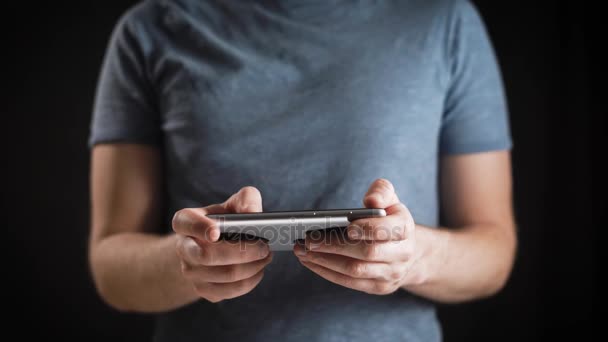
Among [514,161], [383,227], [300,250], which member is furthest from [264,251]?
[514,161]

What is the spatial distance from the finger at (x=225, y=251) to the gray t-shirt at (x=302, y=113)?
0.80 ft

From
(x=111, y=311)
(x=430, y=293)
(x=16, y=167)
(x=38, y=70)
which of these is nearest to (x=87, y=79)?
(x=38, y=70)

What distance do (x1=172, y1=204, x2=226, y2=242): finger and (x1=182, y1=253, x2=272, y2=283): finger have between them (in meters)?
0.07

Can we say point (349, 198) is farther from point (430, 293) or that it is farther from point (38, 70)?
point (38, 70)

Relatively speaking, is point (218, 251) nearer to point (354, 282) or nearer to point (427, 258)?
point (354, 282)

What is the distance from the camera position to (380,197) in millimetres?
538

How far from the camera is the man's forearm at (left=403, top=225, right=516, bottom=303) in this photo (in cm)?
71

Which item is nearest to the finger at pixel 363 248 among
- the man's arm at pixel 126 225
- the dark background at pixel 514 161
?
the man's arm at pixel 126 225

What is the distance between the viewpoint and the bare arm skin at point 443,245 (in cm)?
54

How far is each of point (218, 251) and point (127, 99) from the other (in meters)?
0.50

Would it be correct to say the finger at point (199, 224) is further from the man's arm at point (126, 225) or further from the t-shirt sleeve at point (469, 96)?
the t-shirt sleeve at point (469, 96)

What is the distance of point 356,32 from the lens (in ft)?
2.90

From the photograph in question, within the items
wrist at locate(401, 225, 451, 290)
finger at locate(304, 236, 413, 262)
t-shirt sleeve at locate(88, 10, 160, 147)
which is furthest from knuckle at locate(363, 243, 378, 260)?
t-shirt sleeve at locate(88, 10, 160, 147)

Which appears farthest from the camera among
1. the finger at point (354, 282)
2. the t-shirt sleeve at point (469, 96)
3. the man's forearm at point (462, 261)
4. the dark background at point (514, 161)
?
the dark background at point (514, 161)
